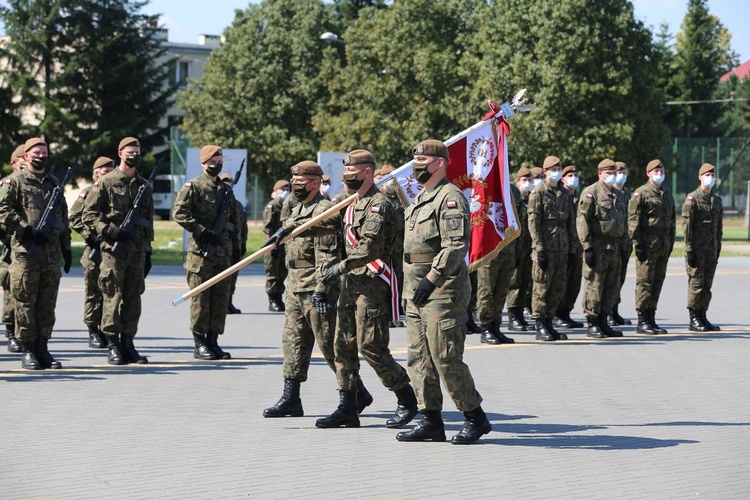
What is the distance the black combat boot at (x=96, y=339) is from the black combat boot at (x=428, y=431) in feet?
20.5

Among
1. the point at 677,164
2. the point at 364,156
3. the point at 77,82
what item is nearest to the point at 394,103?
the point at 677,164

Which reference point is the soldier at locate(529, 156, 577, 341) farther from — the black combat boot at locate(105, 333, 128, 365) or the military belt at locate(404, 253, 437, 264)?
the military belt at locate(404, 253, 437, 264)

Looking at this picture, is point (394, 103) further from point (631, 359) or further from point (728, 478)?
point (728, 478)

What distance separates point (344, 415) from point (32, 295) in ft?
13.8

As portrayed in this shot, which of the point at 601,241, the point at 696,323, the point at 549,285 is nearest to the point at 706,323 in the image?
the point at 696,323

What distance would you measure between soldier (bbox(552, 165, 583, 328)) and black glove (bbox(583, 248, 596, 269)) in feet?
1.08

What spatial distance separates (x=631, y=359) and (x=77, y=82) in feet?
169

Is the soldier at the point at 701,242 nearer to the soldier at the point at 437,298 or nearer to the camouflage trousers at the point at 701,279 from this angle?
the camouflage trousers at the point at 701,279

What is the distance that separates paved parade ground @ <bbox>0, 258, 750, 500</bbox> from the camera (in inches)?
284

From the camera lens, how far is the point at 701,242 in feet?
52.6

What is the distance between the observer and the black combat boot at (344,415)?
909 centimetres

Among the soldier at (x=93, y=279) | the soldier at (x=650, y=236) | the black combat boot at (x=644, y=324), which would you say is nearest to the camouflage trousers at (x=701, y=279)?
the soldier at (x=650, y=236)

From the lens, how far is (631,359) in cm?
1306

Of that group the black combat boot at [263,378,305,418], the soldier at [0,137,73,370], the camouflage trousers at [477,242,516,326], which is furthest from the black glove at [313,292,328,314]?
the camouflage trousers at [477,242,516,326]
